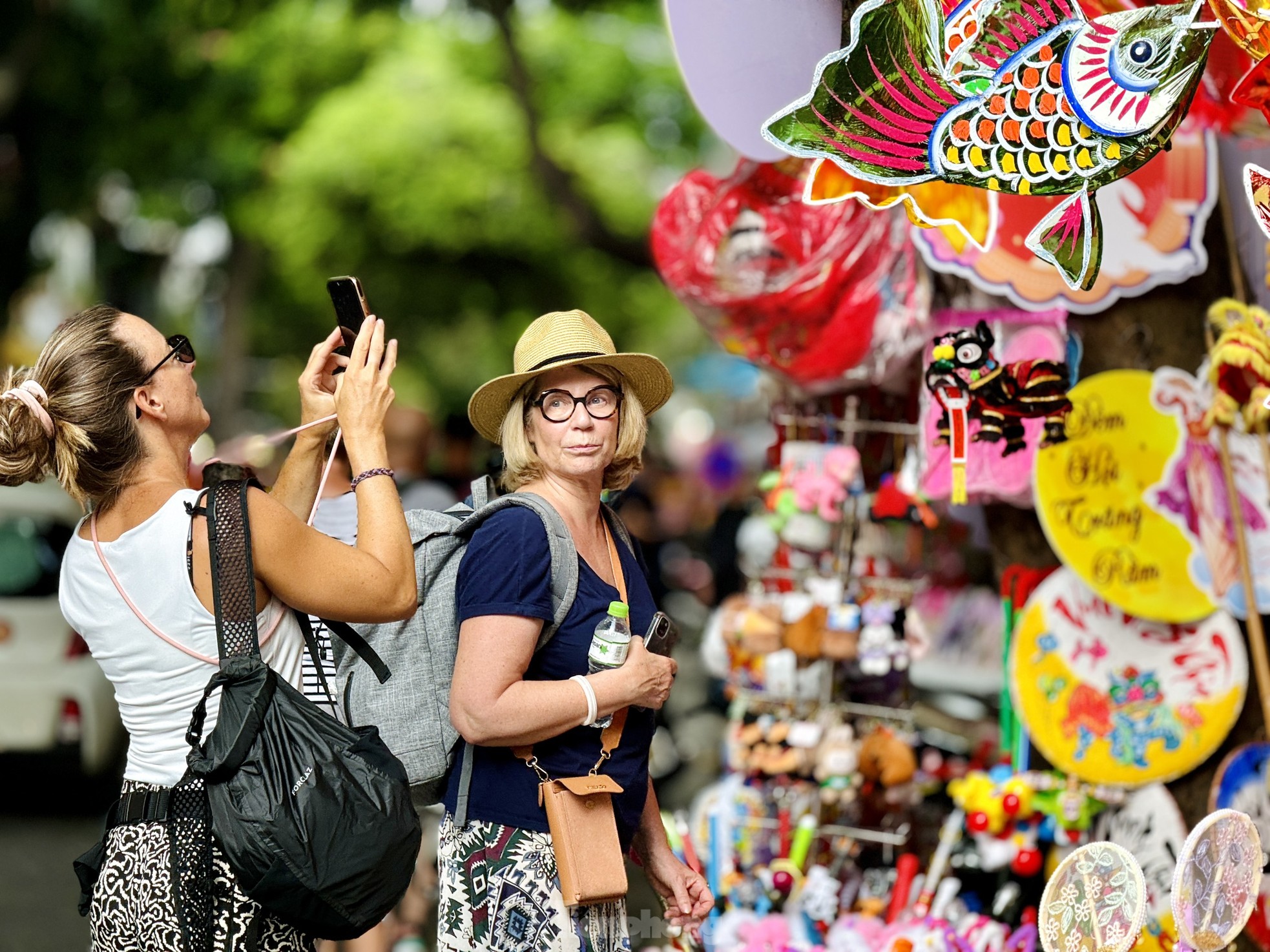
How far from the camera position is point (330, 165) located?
20547mm

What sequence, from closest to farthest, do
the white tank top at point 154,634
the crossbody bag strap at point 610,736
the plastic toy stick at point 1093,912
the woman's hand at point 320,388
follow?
the white tank top at point 154,634 → the crossbody bag strap at point 610,736 → the woman's hand at point 320,388 → the plastic toy stick at point 1093,912

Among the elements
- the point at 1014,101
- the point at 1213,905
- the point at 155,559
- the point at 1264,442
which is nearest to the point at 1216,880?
the point at 1213,905

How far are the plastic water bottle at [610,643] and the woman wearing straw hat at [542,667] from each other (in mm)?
18

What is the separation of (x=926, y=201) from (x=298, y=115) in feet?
60.6

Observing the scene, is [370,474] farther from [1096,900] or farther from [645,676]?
[1096,900]

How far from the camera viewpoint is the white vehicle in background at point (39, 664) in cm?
702

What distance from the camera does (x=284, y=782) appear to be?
83.3 inches

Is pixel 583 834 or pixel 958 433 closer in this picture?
pixel 583 834

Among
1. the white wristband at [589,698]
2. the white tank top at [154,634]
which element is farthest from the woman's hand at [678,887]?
the white tank top at [154,634]

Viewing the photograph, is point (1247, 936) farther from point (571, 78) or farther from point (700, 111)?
point (571, 78)

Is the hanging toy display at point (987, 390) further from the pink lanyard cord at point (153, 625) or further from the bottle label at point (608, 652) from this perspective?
the pink lanyard cord at point (153, 625)

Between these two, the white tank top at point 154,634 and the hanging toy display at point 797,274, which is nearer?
the white tank top at point 154,634

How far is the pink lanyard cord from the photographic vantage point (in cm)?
220

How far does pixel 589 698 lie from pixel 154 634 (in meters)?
0.71
